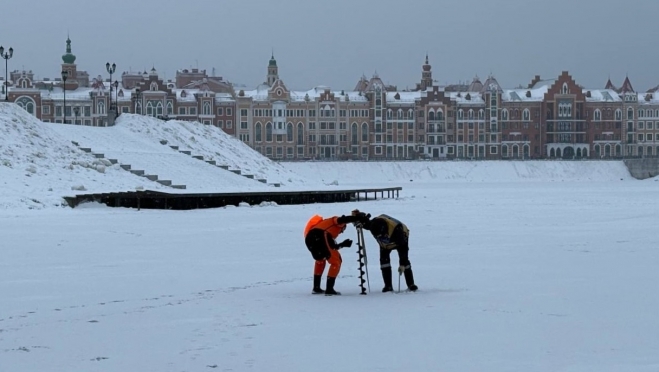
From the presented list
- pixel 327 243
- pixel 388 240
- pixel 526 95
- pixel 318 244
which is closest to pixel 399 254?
pixel 388 240

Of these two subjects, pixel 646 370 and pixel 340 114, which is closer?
pixel 646 370

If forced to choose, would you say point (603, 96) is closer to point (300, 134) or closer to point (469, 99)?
point (469, 99)

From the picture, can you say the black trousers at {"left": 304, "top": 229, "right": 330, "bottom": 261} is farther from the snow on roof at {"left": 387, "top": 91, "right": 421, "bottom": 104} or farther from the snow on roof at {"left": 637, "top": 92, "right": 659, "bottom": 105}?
the snow on roof at {"left": 637, "top": 92, "right": 659, "bottom": 105}

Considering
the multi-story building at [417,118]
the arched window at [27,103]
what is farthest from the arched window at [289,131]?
the arched window at [27,103]

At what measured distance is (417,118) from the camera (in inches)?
5969

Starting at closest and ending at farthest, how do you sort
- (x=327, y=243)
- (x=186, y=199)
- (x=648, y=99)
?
(x=327, y=243) < (x=186, y=199) < (x=648, y=99)

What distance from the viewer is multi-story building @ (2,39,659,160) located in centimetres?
14625

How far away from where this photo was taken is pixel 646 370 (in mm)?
10109

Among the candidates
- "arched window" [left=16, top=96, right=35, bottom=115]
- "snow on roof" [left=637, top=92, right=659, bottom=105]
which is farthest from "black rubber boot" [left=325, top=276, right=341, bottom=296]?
"snow on roof" [left=637, top=92, right=659, bottom=105]

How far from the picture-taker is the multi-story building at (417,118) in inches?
5758

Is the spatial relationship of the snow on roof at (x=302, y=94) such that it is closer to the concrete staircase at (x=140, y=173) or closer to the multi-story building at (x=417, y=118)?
the multi-story building at (x=417, y=118)

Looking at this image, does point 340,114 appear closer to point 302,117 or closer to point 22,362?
point 302,117

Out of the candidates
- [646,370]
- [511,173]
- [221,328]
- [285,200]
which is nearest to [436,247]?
[221,328]

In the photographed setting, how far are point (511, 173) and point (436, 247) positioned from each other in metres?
97.3
